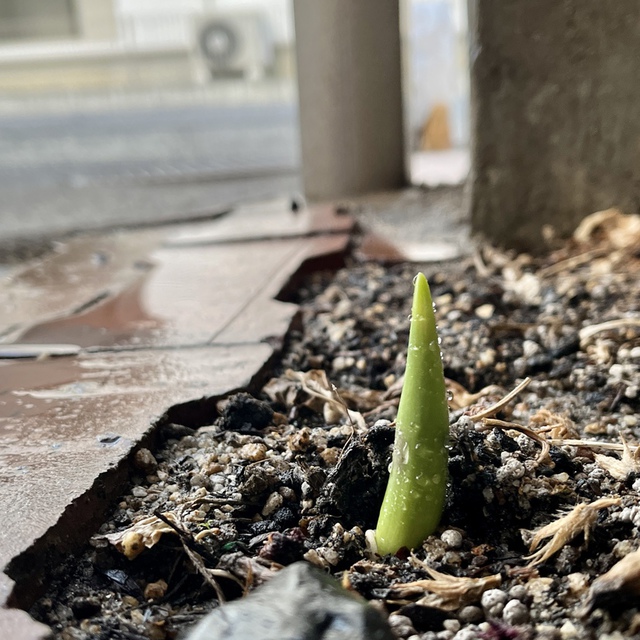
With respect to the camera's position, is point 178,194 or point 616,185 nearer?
point 616,185

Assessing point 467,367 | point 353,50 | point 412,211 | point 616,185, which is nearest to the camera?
point 467,367

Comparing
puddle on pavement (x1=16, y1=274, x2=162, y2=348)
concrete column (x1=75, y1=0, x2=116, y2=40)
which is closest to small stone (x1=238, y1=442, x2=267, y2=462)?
puddle on pavement (x1=16, y1=274, x2=162, y2=348)

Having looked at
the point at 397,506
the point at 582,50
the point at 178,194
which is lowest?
the point at 178,194

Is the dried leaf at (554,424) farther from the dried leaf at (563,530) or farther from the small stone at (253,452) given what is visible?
the small stone at (253,452)

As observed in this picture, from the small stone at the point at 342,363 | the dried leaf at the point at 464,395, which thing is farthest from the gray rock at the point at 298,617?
the small stone at the point at 342,363

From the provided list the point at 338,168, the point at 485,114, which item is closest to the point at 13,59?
the point at 338,168

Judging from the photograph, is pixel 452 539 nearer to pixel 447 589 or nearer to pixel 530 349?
pixel 447 589

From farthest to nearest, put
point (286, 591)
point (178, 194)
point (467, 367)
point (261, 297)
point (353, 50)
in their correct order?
point (178, 194) < point (353, 50) < point (261, 297) < point (467, 367) < point (286, 591)

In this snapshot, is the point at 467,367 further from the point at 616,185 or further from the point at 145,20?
the point at 145,20

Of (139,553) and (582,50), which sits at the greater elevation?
(582,50)
